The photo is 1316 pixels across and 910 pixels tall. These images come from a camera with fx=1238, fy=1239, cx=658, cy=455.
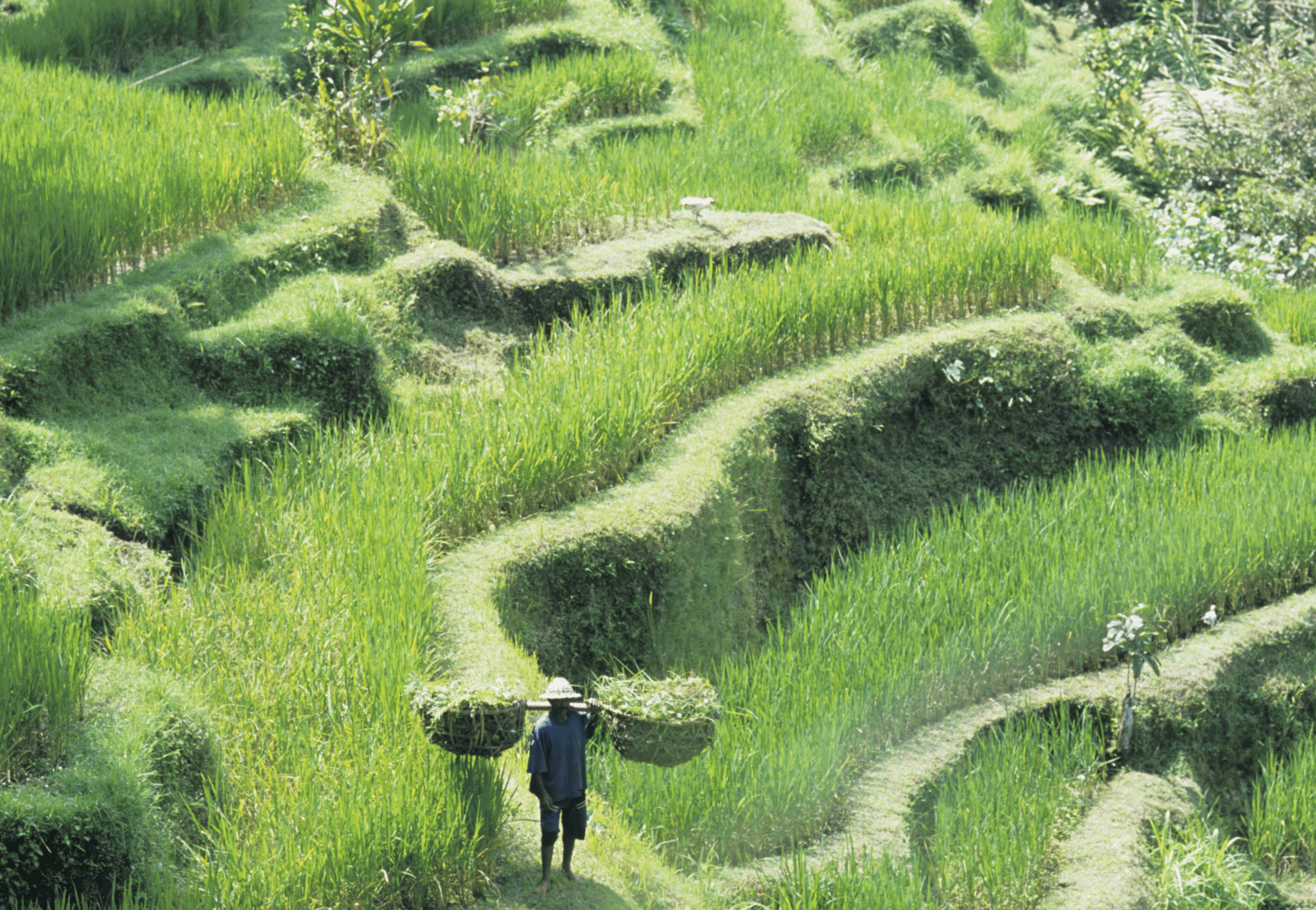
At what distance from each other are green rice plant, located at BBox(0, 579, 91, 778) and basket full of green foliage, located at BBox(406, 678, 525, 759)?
102 cm

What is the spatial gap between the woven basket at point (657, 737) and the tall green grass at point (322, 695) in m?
0.42

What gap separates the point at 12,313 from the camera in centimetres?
557

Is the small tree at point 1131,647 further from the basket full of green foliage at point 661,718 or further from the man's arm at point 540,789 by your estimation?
the man's arm at point 540,789

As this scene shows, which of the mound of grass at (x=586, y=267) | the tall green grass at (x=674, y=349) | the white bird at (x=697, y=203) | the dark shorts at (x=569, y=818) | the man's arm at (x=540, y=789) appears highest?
the white bird at (x=697, y=203)

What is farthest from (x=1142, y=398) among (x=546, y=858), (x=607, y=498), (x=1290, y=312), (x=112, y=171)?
(x=112, y=171)

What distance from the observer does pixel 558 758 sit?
353 centimetres

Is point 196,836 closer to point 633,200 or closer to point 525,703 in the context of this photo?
point 525,703

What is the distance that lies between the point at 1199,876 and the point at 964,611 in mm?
1399

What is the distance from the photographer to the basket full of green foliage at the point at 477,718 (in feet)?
11.3

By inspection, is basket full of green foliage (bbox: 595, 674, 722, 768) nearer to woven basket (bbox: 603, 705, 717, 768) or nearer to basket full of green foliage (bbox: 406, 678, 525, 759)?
woven basket (bbox: 603, 705, 717, 768)

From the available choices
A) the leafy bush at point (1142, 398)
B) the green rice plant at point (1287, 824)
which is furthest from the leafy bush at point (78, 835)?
the leafy bush at point (1142, 398)

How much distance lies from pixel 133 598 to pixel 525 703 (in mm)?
1691

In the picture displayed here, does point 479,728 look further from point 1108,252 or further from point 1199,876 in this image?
point 1108,252

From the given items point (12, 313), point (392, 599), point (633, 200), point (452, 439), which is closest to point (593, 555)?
point (452, 439)
